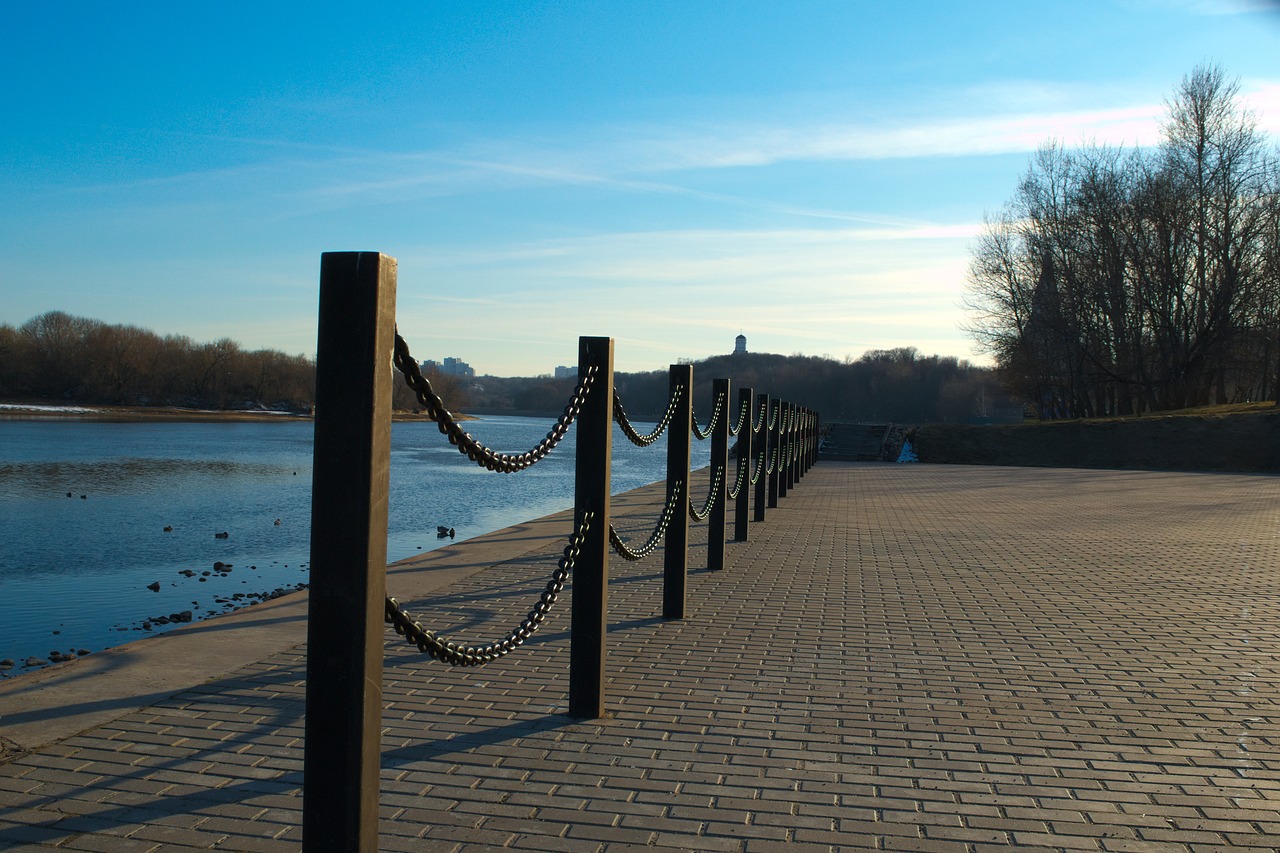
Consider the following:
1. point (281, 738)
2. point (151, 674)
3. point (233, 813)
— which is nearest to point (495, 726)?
point (281, 738)

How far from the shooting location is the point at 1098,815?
3682 mm

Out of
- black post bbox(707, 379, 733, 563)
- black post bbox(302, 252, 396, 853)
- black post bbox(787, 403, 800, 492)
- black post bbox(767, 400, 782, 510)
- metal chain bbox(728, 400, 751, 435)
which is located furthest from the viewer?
black post bbox(787, 403, 800, 492)

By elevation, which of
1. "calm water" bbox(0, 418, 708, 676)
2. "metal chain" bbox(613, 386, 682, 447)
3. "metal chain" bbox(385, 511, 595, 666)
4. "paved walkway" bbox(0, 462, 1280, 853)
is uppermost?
"metal chain" bbox(613, 386, 682, 447)

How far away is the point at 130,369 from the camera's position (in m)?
99.3

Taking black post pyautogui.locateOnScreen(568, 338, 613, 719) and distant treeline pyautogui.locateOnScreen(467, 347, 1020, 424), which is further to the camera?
distant treeline pyautogui.locateOnScreen(467, 347, 1020, 424)

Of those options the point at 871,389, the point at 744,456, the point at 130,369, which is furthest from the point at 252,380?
the point at 744,456

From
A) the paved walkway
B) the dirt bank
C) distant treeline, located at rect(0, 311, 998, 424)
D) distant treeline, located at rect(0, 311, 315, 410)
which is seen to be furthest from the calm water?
distant treeline, located at rect(0, 311, 315, 410)

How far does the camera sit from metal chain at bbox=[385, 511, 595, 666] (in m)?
3.13

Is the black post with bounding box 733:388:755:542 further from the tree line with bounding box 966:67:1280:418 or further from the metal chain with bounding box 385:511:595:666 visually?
→ the tree line with bounding box 966:67:1280:418

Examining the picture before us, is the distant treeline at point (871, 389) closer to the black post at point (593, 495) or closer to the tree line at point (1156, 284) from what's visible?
the tree line at point (1156, 284)

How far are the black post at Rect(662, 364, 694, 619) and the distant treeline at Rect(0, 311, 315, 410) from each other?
324 ft

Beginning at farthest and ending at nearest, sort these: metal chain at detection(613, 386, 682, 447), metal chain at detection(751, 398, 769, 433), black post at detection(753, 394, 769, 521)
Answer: black post at detection(753, 394, 769, 521) < metal chain at detection(751, 398, 769, 433) < metal chain at detection(613, 386, 682, 447)

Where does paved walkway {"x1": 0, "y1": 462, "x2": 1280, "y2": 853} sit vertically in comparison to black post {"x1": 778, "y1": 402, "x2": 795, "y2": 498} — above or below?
below

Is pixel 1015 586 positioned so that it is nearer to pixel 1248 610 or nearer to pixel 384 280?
pixel 1248 610
